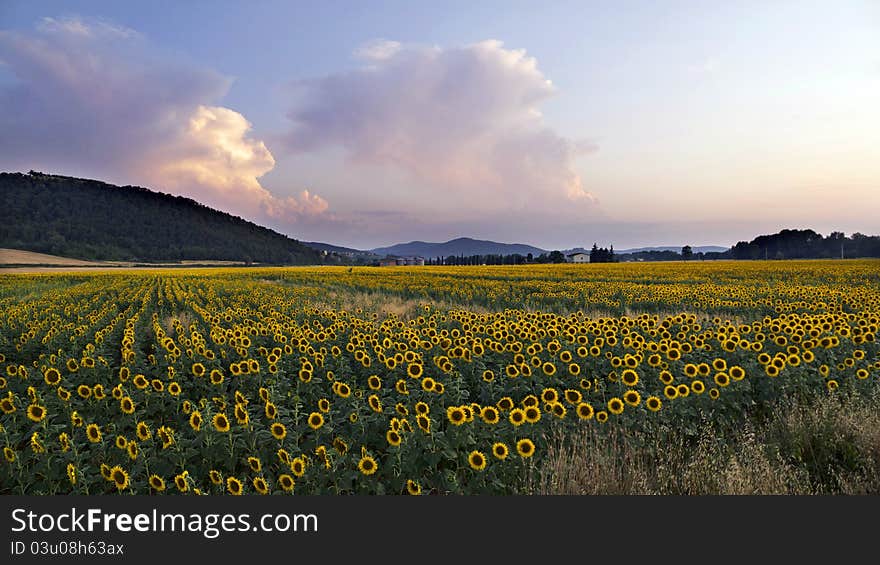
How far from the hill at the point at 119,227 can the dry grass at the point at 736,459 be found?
127 metres

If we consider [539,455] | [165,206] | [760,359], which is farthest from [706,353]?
[165,206]

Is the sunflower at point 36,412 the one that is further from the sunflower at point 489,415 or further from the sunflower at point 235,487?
the sunflower at point 489,415

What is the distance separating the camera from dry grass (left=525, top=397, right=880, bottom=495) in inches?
165

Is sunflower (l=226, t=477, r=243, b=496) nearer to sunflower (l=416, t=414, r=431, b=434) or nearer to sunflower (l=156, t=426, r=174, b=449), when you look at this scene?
sunflower (l=156, t=426, r=174, b=449)

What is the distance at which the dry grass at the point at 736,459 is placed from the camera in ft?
13.8

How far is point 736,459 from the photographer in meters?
4.71

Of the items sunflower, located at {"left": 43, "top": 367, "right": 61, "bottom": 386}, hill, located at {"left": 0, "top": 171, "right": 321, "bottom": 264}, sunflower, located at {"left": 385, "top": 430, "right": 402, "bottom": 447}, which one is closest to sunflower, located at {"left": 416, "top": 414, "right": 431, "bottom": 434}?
sunflower, located at {"left": 385, "top": 430, "right": 402, "bottom": 447}

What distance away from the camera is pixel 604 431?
5.24 metres

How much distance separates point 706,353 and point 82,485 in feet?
25.5

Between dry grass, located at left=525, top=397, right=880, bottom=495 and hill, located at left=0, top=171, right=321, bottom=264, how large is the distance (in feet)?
417

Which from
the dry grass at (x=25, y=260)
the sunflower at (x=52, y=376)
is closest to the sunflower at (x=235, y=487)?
the sunflower at (x=52, y=376)

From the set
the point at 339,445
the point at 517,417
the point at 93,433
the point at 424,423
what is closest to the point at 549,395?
the point at 517,417

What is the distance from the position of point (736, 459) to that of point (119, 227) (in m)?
154

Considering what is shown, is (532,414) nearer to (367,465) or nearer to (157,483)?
(367,465)
